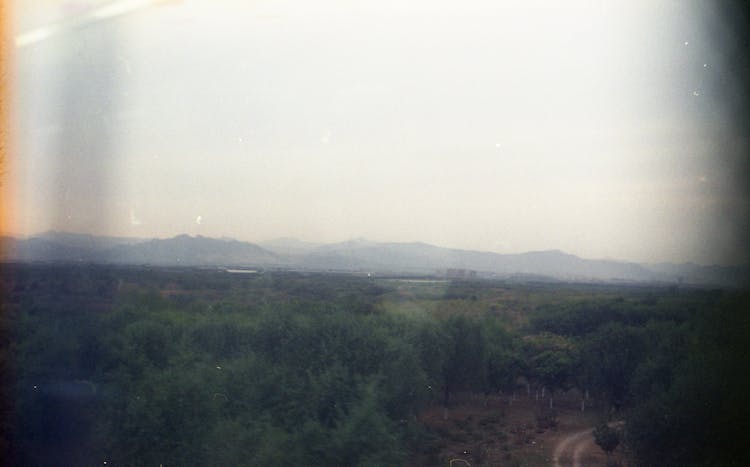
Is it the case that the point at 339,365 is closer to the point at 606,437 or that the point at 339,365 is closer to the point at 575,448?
the point at 575,448

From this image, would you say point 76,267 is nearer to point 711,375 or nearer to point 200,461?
point 200,461

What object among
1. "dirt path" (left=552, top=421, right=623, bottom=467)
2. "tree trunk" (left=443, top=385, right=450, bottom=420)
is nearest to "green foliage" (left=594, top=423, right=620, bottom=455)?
"dirt path" (left=552, top=421, right=623, bottom=467)

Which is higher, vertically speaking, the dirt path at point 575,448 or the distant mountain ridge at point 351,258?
the distant mountain ridge at point 351,258

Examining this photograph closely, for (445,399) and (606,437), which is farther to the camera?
(445,399)

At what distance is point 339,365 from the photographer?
9.14m

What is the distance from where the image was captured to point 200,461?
716cm

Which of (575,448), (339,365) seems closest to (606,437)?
(575,448)

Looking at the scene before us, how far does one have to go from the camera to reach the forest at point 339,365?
720cm

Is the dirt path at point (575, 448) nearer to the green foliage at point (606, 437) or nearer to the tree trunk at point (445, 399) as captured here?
the green foliage at point (606, 437)

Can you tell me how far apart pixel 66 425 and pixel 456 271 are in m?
6.43

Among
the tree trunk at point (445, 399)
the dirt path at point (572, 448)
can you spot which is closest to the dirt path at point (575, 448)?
the dirt path at point (572, 448)

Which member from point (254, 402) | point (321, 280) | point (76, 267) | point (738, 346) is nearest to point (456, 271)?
point (321, 280)

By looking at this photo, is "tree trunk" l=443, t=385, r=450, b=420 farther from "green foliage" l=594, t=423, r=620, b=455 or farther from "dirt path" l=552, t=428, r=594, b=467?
"green foliage" l=594, t=423, r=620, b=455

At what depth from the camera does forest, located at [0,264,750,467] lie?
23.6ft
